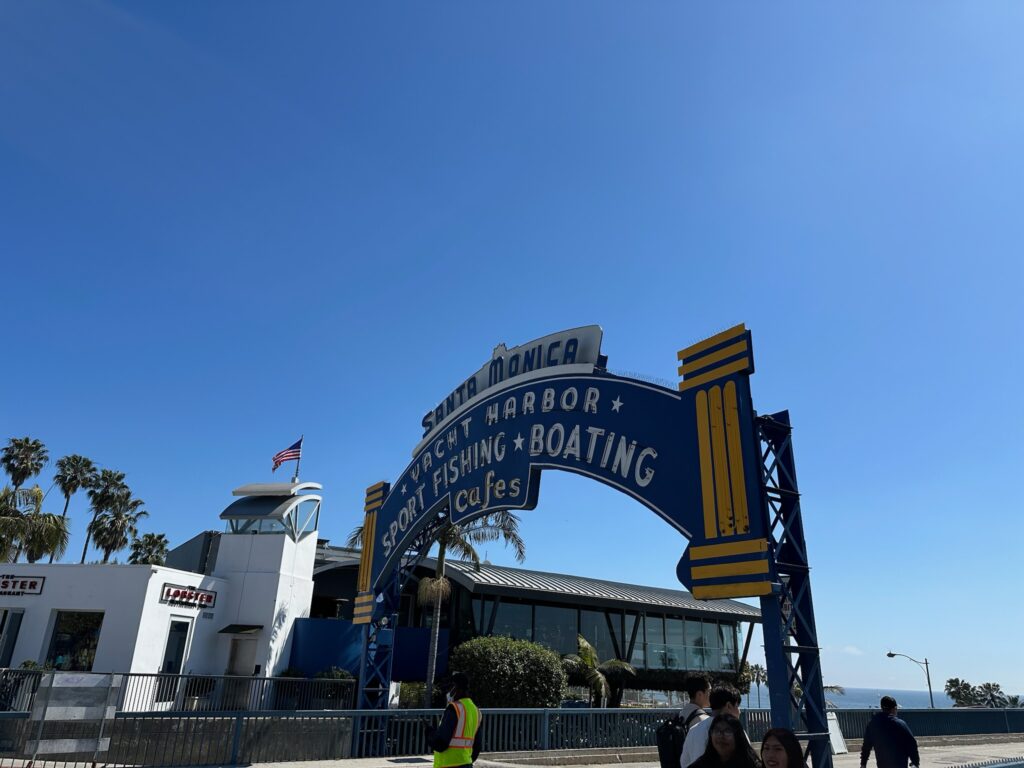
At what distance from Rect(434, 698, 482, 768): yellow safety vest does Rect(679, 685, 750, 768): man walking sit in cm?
274

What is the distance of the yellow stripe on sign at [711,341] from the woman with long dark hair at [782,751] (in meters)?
7.29

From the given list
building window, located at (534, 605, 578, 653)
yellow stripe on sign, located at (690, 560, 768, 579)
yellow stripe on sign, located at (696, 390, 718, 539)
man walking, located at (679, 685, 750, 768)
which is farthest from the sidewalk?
building window, located at (534, 605, 578, 653)

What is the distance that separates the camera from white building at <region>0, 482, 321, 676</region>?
24106 millimetres

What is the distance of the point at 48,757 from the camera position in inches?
400

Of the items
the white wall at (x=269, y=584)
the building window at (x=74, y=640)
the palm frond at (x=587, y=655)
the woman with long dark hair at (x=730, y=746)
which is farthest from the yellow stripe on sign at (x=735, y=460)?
the building window at (x=74, y=640)

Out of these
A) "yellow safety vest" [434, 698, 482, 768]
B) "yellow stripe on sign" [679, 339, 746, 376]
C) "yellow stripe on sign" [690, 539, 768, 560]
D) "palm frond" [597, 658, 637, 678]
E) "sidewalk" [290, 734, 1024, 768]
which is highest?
"yellow stripe on sign" [679, 339, 746, 376]

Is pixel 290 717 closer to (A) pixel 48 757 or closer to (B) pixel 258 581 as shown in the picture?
(A) pixel 48 757

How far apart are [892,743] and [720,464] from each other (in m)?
3.84

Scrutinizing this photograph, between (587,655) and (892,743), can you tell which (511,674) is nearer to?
(587,655)

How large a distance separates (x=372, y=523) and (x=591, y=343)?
30.8ft

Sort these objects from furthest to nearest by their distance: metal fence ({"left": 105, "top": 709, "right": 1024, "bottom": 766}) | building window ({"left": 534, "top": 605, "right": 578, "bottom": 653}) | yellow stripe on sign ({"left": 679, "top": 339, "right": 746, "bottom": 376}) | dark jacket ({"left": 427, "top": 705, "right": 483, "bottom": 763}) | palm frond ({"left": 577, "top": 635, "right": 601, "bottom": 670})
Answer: building window ({"left": 534, "top": 605, "right": 578, "bottom": 653})
palm frond ({"left": 577, "top": 635, "right": 601, "bottom": 670})
metal fence ({"left": 105, "top": 709, "right": 1024, "bottom": 766})
yellow stripe on sign ({"left": 679, "top": 339, "right": 746, "bottom": 376})
dark jacket ({"left": 427, "top": 705, "right": 483, "bottom": 763})

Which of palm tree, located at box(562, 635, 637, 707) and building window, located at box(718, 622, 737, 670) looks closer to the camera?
palm tree, located at box(562, 635, 637, 707)

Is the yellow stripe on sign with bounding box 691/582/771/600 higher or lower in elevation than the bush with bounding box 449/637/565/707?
higher

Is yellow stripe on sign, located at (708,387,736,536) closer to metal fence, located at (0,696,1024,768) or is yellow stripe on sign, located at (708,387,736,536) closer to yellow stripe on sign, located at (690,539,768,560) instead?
yellow stripe on sign, located at (690,539,768,560)
